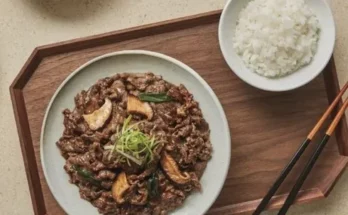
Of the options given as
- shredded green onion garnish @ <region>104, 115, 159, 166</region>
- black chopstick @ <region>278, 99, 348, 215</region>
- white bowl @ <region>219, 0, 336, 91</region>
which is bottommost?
black chopstick @ <region>278, 99, 348, 215</region>

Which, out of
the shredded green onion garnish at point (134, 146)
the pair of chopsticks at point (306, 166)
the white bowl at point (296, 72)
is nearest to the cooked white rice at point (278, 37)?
the white bowl at point (296, 72)

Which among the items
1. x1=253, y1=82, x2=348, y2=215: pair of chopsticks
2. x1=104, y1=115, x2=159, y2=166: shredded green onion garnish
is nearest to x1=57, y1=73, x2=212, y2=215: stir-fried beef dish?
x1=104, y1=115, x2=159, y2=166: shredded green onion garnish

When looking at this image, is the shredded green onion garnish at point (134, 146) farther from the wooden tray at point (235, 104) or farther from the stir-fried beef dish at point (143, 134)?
the wooden tray at point (235, 104)

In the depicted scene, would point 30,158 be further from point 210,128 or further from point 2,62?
point 210,128

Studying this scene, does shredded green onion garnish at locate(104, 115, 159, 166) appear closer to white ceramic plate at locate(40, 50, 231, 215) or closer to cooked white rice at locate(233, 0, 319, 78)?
white ceramic plate at locate(40, 50, 231, 215)

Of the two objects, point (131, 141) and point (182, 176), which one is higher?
point (131, 141)

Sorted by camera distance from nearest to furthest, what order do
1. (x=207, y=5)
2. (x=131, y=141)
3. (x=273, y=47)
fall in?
1. (x=131, y=141)
2. (x=273, y=47)
3. (x=207, y=5)

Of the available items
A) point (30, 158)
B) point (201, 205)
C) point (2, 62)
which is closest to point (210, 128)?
point (201, 205)

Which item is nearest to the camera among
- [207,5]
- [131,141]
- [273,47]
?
[131,141]
